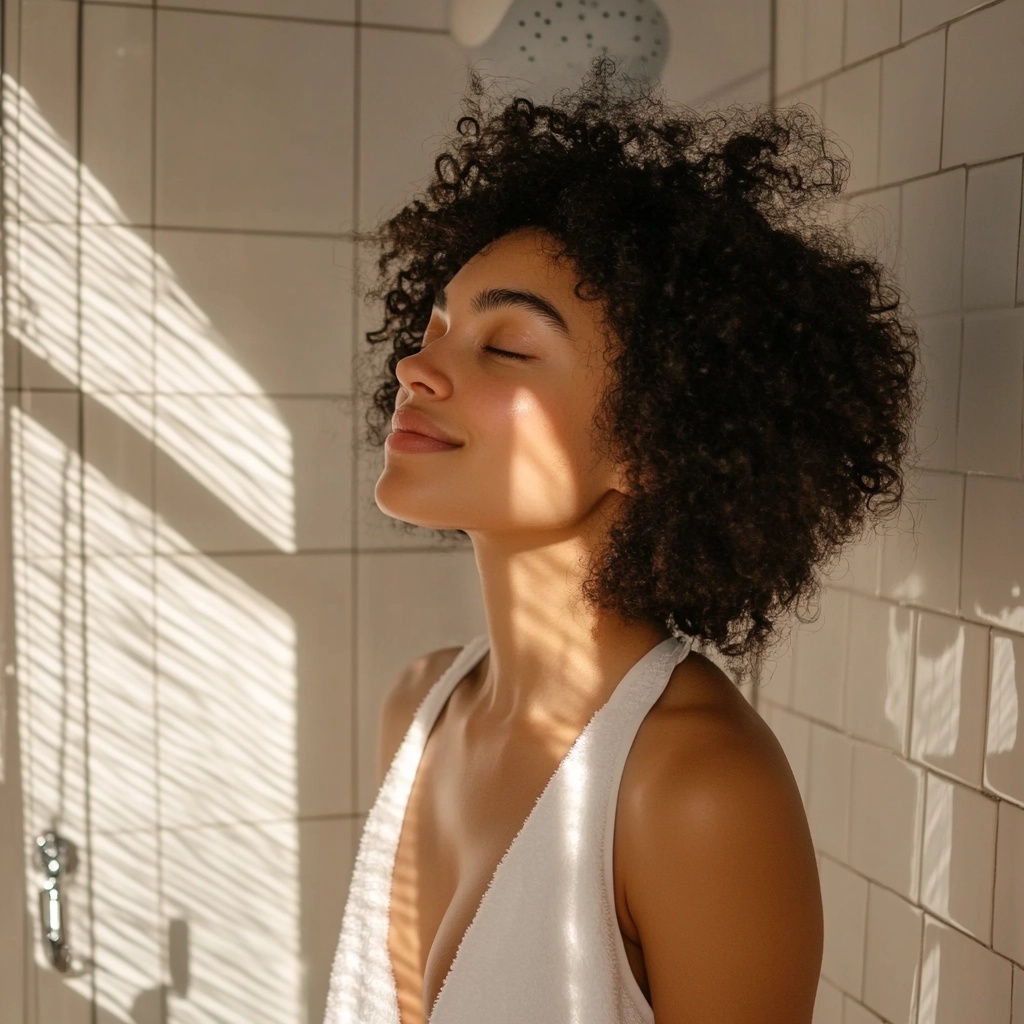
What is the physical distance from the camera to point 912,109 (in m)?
1.18

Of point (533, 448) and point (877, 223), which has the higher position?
point (877, 223)

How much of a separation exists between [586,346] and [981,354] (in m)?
0.35

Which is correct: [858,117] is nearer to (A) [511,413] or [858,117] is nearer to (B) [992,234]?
(B) [992,234]

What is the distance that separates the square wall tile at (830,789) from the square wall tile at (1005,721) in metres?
0.26

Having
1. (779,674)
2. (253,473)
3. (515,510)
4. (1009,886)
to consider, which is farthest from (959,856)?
(253,473)

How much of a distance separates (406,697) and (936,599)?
534 mm

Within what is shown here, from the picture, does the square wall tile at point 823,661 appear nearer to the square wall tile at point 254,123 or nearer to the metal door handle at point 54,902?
the square wall tile at point 254,123

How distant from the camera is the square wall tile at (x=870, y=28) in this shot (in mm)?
1222

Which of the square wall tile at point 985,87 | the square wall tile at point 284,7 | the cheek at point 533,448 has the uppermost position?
the square wall tile at point 284,7

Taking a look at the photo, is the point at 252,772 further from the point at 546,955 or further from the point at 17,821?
the point at 546,955

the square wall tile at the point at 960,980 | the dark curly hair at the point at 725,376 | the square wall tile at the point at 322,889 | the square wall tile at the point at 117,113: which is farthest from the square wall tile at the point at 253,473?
the square wall tile at the point at 960,980

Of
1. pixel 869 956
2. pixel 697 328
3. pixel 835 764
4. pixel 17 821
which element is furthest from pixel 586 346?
pixel 17 821

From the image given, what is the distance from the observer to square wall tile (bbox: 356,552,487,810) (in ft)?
4.86

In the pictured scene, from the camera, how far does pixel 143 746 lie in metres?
1.41
